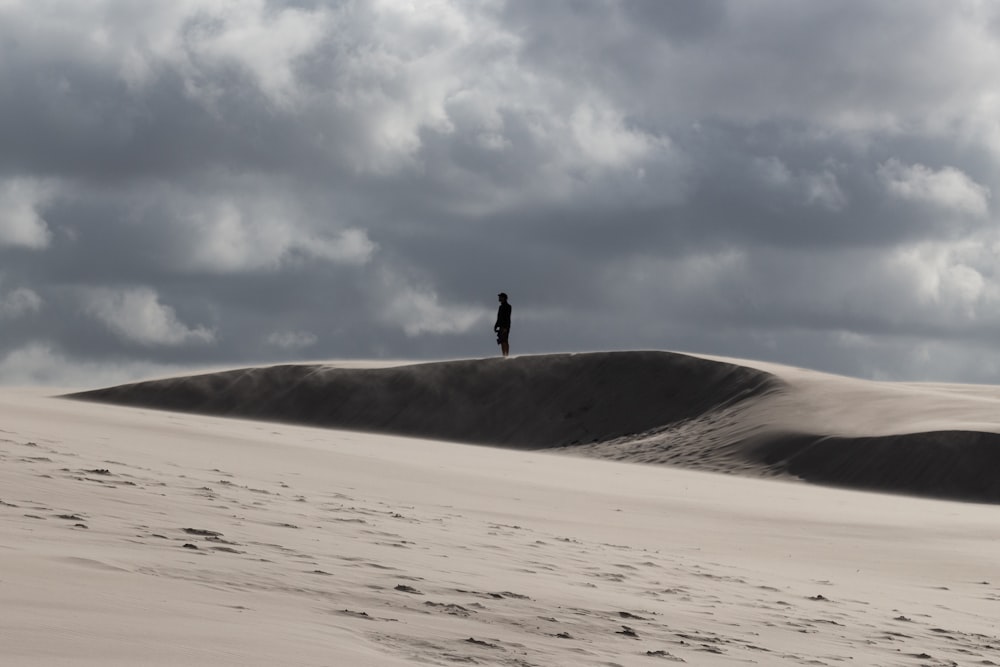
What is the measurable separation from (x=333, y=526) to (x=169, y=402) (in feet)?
72.8

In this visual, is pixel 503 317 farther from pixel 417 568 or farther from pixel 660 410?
pixel 417 568

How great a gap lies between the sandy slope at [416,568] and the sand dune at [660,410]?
654cm

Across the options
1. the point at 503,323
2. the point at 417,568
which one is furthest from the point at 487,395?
the point at 417,568

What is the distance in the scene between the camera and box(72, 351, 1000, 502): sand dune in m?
18.9

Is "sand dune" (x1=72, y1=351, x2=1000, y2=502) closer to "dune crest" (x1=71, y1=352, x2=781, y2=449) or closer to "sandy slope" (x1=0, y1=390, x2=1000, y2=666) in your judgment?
"dune crest" (x1=71, y1=352, x2=781, y2=449)

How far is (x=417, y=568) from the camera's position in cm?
589

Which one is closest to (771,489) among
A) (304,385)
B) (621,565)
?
(621,565)

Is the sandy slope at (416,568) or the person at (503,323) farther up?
the person at (503,323)

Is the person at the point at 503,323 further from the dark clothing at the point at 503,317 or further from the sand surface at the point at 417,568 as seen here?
the sand surface at the point at 417,568

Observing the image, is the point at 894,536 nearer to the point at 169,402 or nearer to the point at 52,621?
the point at 52,621

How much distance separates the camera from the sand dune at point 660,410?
744 inches

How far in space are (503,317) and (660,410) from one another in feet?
12.6

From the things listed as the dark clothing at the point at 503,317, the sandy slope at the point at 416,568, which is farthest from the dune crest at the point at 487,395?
the sandy slope at the point at 416,568

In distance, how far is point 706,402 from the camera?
24953mm
